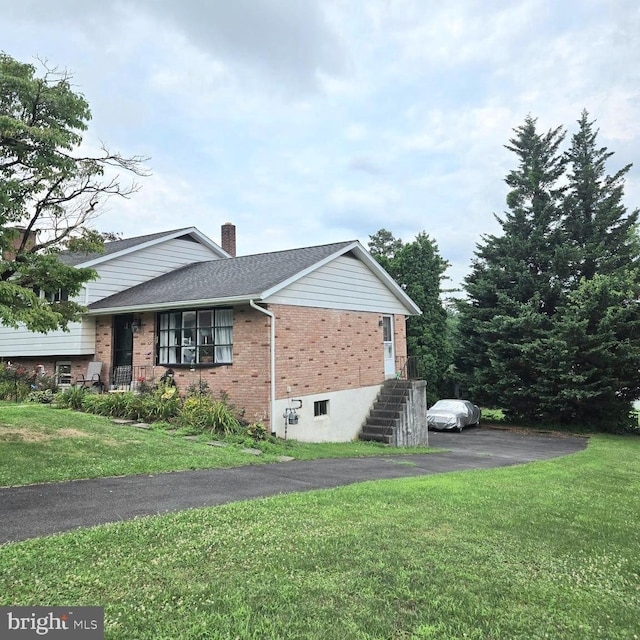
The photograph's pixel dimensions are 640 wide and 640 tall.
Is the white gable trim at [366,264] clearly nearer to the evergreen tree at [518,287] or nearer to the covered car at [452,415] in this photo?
the covered car at [452,415]

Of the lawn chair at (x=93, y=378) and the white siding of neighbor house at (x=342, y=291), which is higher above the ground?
the white siding of neighbor house at (x=342, y=291)

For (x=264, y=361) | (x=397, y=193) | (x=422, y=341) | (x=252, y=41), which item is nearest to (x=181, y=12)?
(x=252, y=41)

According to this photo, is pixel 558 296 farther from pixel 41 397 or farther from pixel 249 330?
pixel 41 397

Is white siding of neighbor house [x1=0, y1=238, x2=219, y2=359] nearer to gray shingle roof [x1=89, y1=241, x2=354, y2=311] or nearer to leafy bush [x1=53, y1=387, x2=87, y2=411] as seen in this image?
gray shingle roof [x1=89, y1=241, x2=354, y2=311]

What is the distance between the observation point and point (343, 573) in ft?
12.1

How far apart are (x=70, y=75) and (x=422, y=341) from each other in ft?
69.8

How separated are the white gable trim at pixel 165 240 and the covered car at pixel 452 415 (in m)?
12.3

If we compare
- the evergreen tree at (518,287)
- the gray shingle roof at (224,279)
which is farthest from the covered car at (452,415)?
the gray shingle roof at (224,279)

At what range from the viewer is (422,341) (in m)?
26.2

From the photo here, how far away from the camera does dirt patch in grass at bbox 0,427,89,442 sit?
345 inches

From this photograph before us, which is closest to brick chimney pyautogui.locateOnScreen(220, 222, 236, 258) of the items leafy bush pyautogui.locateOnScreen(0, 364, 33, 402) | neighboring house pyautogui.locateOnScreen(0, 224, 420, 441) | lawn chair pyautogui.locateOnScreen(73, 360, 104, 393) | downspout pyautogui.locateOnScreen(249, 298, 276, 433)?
neighboring house pyautogui.locateOnScreen(0, 224, 420, 441)

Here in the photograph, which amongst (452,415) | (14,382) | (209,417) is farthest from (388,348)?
(14,382)

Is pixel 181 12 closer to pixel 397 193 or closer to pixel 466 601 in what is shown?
pixel 466 601

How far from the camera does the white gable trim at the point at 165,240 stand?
15529 millimetres
